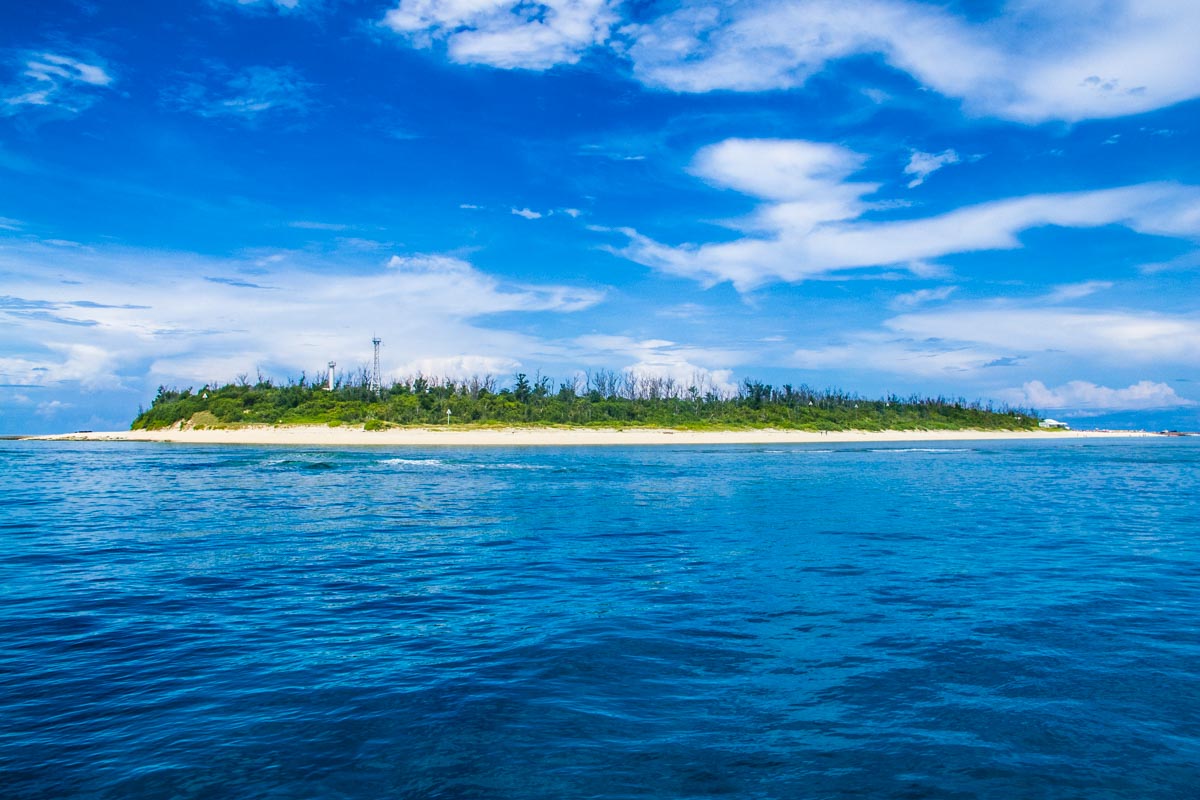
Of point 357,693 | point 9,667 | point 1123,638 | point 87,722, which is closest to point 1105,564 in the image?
point 1123,638

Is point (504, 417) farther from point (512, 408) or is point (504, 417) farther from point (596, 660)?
point (596, 660)

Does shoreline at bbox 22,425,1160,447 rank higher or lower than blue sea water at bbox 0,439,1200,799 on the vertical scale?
higher

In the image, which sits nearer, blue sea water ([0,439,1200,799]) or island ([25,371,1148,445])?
blue sea water ([0,439,1200,799])

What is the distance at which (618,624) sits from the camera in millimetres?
11805

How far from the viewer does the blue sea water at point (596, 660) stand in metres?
6.84

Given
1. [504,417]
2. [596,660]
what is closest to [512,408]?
[504,417]

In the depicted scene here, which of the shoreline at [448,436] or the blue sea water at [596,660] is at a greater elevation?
the shoreline at [448,436]

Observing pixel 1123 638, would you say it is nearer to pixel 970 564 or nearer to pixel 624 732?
pixel 970 564

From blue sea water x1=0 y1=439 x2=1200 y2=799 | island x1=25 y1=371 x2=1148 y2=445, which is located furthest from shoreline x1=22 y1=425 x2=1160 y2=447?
blue sea water x1=0 y1=439 x2=1200 y2=799

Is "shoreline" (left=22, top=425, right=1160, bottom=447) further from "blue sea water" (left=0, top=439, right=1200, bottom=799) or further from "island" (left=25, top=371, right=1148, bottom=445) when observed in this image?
"blue sea water" (left=0, top=439, right=1200, bottom=799)

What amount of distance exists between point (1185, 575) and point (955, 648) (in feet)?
31.1

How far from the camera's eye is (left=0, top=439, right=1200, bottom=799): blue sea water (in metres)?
6.84

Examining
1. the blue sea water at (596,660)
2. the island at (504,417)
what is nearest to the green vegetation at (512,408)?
the island at (504,417)

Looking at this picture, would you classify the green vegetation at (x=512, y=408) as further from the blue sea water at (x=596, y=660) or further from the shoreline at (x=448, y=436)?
the blue sea water at (x=596, y=660)
